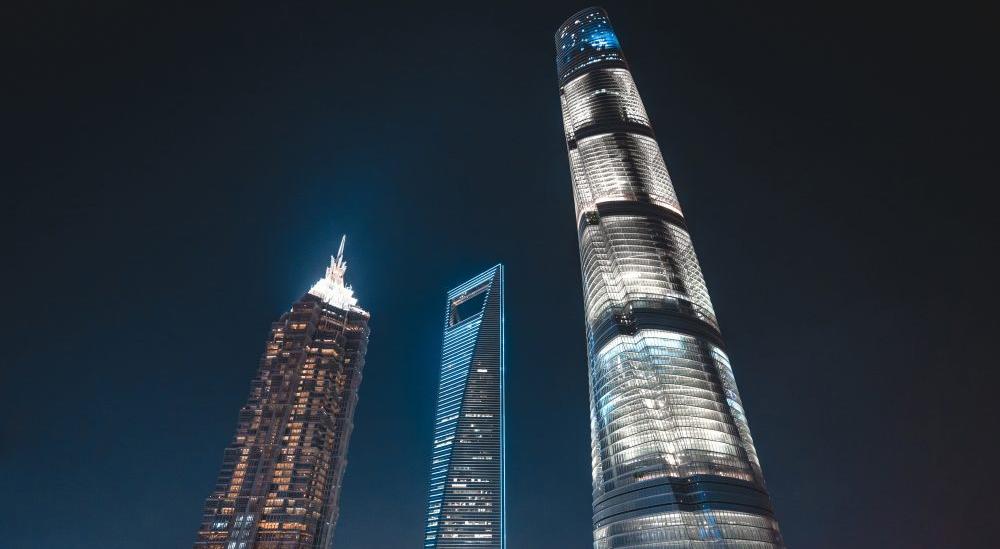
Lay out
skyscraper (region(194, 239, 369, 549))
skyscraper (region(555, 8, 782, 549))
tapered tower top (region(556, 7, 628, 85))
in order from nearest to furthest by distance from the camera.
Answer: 1. skyscraper (region(555, 8, 782, 549))
2. skyscraper (region(194, 239, 369, 549))
3. tapered tower top (region(556, 7, 628, 85))

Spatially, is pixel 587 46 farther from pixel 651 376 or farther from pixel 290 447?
pixel 290 447

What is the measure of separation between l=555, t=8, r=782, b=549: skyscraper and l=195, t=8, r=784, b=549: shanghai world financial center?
259 millimetres

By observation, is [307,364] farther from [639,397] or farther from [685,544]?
[685,544]

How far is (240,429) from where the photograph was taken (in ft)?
553

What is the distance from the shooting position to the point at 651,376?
332 ft

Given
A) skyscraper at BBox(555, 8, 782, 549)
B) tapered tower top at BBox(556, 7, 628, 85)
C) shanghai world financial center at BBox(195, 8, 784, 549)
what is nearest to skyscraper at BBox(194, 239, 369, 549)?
shanghai world financial center at BBox(195, 8, 784, 549)

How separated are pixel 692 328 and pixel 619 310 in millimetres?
14830

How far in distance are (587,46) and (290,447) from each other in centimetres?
16300

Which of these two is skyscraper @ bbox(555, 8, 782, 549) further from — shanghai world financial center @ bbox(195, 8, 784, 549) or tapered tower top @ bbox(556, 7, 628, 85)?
tapered tower top @ bbox(556, 7, 628, 85)

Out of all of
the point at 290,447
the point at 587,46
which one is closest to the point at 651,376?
the point at 290,447

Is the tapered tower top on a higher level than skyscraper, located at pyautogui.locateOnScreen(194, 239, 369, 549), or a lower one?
higher

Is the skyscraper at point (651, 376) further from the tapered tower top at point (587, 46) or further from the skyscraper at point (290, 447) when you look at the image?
the skyscraper at point (290, 447)

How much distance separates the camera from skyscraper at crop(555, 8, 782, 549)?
8862 centimetres

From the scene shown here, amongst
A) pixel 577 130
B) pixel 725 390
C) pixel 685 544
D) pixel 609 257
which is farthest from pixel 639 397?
pixel 577 130
